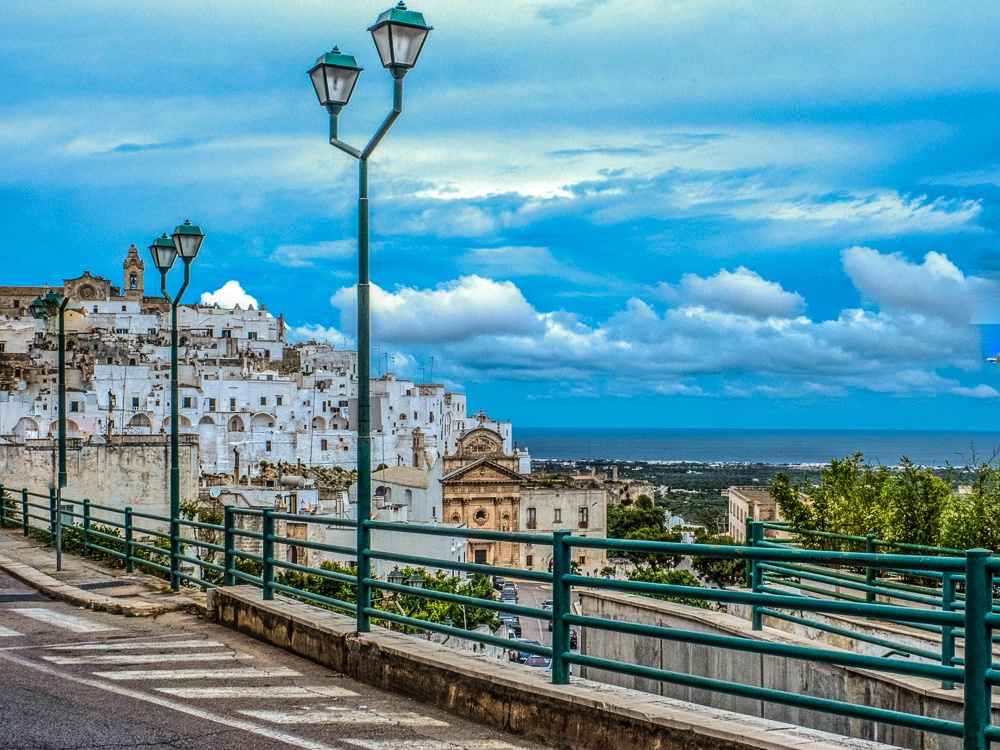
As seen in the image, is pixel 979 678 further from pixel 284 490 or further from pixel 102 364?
pixel 102 364

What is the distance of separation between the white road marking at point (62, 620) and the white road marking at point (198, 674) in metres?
2.85

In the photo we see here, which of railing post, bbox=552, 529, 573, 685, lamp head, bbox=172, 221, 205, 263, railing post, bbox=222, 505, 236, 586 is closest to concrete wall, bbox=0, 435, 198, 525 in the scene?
lamp head, bbox=172, 221, 205, 263

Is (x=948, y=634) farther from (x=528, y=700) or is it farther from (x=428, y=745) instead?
(x=428, y=745)

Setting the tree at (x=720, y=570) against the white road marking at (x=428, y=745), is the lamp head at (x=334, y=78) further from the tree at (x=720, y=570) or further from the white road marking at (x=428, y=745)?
the tree at (x=720, y=570)

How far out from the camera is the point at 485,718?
7.37 meters

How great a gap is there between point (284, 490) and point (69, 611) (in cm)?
4371

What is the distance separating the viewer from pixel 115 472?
131 ft

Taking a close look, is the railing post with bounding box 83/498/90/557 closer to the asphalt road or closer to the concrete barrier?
the asphalt road

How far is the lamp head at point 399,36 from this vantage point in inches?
357

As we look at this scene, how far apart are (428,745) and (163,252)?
11.5 metres

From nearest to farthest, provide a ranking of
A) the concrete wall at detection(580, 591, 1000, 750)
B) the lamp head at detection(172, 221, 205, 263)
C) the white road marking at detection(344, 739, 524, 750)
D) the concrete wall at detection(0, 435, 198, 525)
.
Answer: the white road marking at detection(344, 739, 524, 750) → the concrete wall at detection(580, 591, 1000, 750) → the lamp head at detection(172, 221, 205, 263) → the concrete wall at detection(0, 435, 198, 525)

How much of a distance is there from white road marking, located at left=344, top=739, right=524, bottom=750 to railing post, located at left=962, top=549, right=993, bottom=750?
291cm

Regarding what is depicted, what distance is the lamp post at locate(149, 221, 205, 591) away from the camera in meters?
14.5

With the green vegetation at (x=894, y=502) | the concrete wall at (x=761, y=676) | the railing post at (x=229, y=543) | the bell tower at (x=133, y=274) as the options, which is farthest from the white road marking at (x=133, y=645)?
the bell tower at (x=133, y=274)
